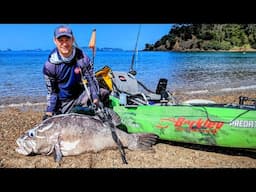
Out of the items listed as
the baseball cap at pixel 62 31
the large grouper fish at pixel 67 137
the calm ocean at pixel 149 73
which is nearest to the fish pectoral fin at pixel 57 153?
the large grouper fish at pixel 67 137

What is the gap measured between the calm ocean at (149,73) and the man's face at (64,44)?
1906 mm

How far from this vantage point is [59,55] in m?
3.41

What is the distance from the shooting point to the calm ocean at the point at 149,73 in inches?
247

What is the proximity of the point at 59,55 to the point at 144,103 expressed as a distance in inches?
37.8

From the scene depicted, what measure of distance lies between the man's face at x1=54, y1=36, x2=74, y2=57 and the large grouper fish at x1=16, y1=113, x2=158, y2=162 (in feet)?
1.89

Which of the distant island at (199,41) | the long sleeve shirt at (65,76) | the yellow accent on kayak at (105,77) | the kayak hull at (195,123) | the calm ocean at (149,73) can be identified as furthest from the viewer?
the calm ocean at (149,73)

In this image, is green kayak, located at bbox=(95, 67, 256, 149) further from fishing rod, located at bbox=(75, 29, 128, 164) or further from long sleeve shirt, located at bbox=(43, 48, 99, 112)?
long sleeve shirt, located at bbox=(43, 48, 99, 112)

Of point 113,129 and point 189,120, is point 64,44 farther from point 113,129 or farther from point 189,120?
point 189,120

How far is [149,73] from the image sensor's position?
7117mm

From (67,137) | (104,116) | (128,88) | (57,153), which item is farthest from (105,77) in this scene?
(57,153)

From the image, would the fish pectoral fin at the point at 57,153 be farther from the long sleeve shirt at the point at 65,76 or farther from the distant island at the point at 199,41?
the distant island at the point at 199,41

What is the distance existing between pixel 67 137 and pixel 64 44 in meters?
0.83
